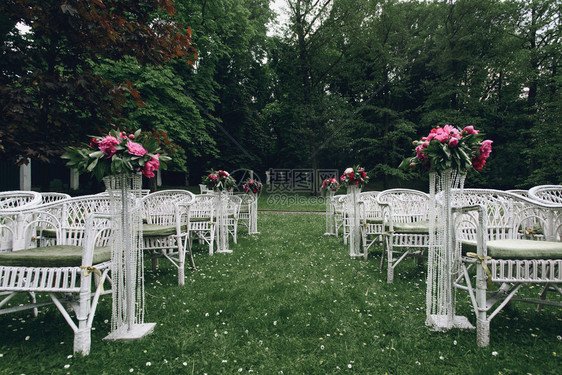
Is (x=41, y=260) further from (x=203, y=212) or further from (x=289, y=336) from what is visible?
(x=203, y=212)

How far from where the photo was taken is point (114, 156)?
8.21 feet

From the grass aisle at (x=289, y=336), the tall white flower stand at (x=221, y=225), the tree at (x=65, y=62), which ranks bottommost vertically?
the grass aisle at (x=289, y=336)

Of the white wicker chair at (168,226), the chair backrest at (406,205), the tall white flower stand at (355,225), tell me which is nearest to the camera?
the white wicker chair at (168,226)

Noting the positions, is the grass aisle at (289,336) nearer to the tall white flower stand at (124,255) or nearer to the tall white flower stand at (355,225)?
the tall white flower stand at (124,255)

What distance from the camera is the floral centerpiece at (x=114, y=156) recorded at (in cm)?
248

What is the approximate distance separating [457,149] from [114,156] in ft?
9.42

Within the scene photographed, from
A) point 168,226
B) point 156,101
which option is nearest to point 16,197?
point 168,226

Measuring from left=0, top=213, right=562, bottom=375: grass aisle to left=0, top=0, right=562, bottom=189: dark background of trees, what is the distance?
12.5 meters

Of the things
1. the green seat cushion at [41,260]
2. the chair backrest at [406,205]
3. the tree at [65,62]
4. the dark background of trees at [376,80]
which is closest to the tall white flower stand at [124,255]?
the green seat cushion at [41,260]

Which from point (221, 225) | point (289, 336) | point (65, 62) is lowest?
point (289, 336)

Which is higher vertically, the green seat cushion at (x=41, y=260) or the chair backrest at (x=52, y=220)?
the chair backrest at (x=52, y=220)

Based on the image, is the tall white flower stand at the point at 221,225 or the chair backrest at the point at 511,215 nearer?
the chair backrest at the point at 511,215

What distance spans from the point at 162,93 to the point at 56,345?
13.3 m

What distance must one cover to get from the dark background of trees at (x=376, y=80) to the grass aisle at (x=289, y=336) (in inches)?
491
